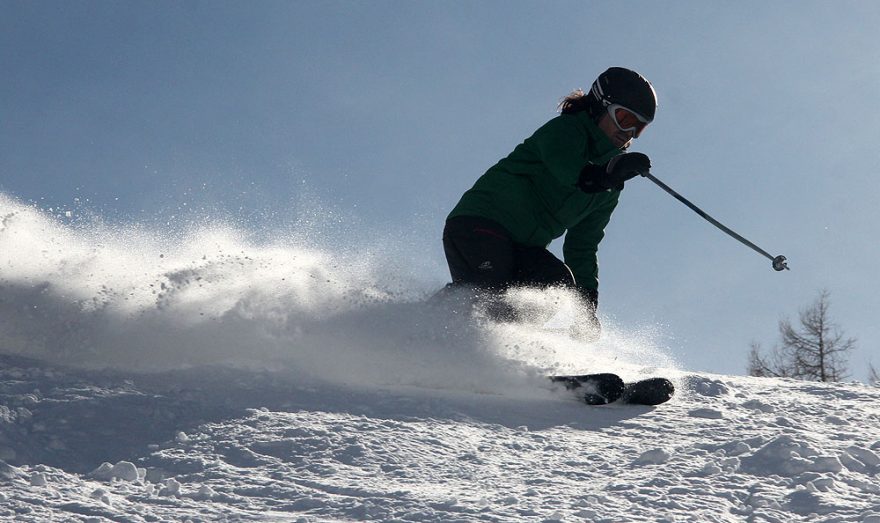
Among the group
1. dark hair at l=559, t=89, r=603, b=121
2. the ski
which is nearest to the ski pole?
dark hair at l=559, t=89, r=603, b=121

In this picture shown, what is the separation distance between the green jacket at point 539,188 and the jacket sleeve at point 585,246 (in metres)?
0.30

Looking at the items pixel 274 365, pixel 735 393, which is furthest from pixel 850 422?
→ pixel 274 365

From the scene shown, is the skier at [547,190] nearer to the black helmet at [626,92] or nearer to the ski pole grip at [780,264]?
the black helmet at [626,92]

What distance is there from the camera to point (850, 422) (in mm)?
3881

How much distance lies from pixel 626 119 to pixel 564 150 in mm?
468

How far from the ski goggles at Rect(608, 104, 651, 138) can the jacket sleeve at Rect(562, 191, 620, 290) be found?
0.55 m

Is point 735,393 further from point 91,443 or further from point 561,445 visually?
point 91,443

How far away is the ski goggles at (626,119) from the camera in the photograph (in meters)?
5.13

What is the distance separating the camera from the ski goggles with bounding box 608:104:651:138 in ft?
16.8

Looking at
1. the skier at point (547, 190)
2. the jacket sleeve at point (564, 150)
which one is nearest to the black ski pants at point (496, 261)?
the skier at point (547, 190)

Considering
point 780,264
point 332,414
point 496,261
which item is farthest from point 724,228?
point 332,414

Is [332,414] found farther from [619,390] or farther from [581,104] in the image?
[581,104]

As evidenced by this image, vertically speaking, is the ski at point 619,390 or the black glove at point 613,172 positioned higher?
the black glove at point 613,172

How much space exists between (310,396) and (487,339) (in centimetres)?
126
